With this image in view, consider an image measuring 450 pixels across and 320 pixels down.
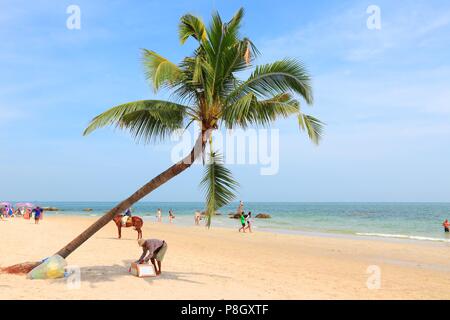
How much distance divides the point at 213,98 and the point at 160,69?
1305 mm

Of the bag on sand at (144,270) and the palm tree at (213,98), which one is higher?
the palm tree at (213,98)

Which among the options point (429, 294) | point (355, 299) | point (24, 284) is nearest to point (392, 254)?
point (429, 294)

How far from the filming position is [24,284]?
891cm

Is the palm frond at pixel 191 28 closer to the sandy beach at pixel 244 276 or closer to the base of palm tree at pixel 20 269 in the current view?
the sandy beach at pixel 244 276

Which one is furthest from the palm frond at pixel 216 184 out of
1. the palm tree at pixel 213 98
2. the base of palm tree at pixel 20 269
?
the base of palm tree at pixel 20 269

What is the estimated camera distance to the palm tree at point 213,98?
8.57 meters

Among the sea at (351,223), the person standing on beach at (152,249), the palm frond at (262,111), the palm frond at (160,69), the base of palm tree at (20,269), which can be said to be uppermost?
the palm frond at (160,69)

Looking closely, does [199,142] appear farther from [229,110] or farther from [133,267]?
[133,267]

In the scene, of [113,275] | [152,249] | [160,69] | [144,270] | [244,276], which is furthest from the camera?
[244,276]

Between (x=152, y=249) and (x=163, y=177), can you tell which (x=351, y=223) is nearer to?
(x=152, y=249)

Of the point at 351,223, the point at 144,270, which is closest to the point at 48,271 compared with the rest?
the point at 144,270

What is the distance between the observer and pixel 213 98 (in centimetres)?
885

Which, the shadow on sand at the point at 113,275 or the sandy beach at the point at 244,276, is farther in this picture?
the shadow on sand at the point at 113,275

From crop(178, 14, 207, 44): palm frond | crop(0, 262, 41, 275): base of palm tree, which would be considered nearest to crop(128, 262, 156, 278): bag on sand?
crop(0, 262, 41, 275): base of palm tree
